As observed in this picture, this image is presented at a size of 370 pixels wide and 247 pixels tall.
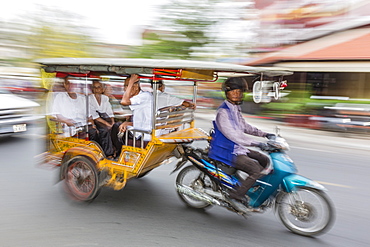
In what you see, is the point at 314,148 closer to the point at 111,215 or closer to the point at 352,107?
the point at 352,107

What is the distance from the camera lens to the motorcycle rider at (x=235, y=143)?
11.7 feet

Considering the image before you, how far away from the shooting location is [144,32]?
21.2m

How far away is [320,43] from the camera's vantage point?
44.0 ft

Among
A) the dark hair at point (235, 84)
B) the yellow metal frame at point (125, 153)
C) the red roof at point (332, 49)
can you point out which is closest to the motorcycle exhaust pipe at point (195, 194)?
the yellow metal frame at point (125, 153)

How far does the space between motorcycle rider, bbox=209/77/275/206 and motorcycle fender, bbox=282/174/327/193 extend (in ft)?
0.94

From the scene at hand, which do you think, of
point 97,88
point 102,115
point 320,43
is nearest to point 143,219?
point 102,115

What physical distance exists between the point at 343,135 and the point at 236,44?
907 centimetres

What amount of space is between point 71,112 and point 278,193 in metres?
2.84

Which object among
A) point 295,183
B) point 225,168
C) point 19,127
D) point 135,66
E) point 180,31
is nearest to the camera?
point 295,183

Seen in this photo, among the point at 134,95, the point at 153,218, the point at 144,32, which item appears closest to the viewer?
the point at 153,218

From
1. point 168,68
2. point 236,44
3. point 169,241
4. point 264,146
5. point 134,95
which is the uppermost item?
point 236,44

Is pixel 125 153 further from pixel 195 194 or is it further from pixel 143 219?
pixel 195 194

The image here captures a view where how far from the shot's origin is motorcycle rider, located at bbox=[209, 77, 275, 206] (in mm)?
3561

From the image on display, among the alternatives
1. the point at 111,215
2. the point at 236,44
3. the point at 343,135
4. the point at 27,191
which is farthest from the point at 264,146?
the point at 236,44
